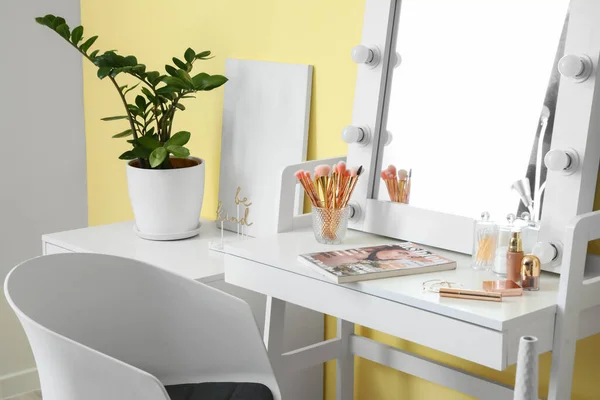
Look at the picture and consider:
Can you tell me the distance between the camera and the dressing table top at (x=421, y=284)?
142cm

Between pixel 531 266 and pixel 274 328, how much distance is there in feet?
2.33

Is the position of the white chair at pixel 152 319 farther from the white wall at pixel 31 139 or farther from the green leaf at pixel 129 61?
the white wall at pixel 31 139

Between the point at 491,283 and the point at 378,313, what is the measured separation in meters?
0.22

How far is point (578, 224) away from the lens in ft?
4.75

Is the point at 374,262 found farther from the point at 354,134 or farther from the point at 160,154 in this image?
the point at 160,154

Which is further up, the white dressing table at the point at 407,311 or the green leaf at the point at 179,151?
the green leaf at the point at 179,151

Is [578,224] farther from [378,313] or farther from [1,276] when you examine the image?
[1,276]

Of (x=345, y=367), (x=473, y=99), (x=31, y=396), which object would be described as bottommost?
(x=31, y=396)

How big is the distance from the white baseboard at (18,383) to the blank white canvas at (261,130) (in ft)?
3.55

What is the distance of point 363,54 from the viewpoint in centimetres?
196

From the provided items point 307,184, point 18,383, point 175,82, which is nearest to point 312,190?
point 307,184

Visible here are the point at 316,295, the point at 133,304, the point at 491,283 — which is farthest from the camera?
the point at 133,304

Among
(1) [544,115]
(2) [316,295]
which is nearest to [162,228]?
(2) [316,295]

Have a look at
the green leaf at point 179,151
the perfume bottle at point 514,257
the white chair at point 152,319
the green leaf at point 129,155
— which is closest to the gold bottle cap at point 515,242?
the perfume bottle at point 514,257
